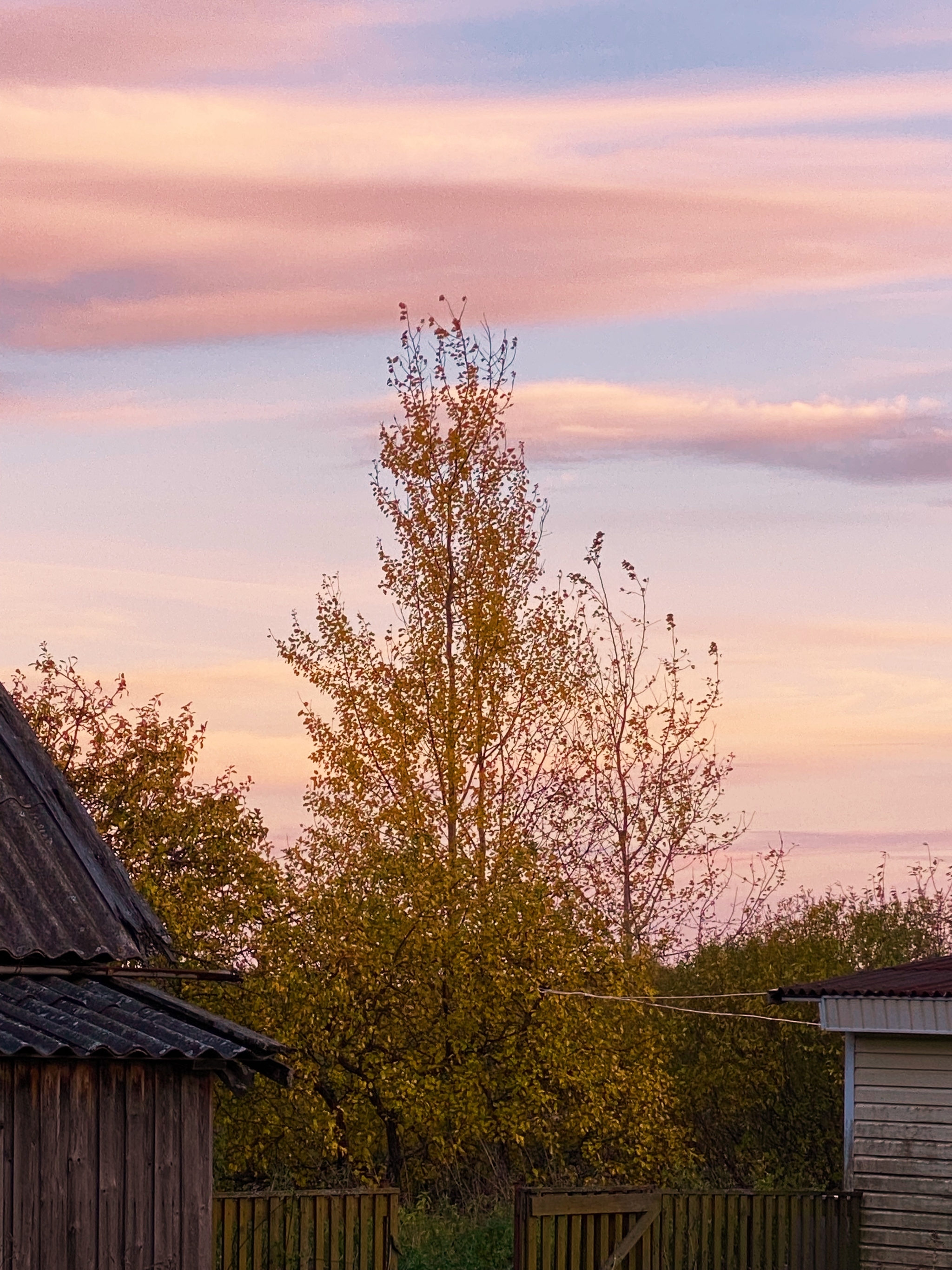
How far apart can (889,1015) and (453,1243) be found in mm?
5164

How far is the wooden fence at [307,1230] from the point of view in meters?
14.8

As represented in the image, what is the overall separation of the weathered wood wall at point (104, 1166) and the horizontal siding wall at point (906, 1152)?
31.4 feet

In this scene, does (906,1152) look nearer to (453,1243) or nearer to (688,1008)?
(453,1243)

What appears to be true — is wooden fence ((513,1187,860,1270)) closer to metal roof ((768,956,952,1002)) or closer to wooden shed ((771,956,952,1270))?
wooden shed ((771,956,952,1270))

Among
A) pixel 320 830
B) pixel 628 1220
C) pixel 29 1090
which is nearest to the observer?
pixel 29 1090

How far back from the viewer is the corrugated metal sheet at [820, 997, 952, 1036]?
64.6 feet

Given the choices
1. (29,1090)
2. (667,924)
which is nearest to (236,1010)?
(29,1090)

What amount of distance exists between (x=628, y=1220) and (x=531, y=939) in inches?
223

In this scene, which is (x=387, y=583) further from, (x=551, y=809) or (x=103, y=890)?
(x=103, y=890)

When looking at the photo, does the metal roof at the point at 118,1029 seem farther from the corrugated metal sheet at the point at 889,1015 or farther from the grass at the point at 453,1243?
the corrugated metal sheet at the point at 889,1015

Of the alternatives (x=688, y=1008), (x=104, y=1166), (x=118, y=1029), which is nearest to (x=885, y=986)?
(x=688, y=1008)

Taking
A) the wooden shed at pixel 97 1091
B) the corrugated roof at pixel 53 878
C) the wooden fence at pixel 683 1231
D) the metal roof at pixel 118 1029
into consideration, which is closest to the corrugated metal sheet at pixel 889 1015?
the wooden fence at pixel 683 1231

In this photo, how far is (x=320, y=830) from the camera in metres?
24.8

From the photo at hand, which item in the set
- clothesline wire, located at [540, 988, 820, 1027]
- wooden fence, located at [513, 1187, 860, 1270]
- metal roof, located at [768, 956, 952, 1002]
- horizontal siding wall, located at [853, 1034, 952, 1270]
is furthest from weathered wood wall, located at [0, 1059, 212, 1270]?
clothesline wire, located at [540, 988, 820, 1027]
